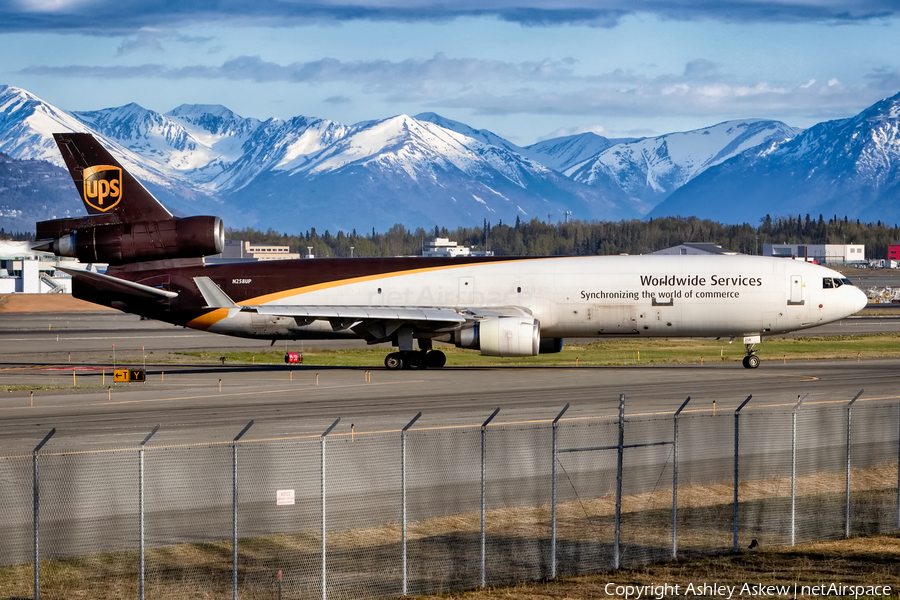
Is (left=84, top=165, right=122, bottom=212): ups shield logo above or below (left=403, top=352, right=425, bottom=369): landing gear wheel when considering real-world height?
above

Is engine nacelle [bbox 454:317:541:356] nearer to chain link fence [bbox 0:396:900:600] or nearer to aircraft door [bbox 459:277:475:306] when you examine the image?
aircraft door [bbox 459:277:475:306]

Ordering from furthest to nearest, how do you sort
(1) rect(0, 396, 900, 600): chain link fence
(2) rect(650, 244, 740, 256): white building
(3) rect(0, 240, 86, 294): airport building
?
(2) rect(650, 244, 740, 256): white building, (3) rect(0, 240, 86, 294): airport building, (1) rect(0, 396, 900, 600): chain link fence

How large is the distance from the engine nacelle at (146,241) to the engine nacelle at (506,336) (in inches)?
520

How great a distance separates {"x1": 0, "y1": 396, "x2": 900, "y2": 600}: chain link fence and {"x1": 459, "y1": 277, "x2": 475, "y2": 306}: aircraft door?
68.9 ft

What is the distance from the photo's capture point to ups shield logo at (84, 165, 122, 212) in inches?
2031

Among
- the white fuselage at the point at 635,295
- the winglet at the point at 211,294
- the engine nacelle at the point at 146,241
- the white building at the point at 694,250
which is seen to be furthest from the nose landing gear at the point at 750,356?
the white building at the point at 694,250

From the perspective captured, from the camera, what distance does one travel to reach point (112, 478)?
24.9m

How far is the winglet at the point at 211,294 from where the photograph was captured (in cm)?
4688

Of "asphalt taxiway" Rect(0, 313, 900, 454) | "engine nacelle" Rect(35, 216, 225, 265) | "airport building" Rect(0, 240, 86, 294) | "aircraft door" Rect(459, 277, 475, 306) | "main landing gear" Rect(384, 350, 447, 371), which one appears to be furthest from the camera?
"airport building" Rect(0, 240, 86, 294)

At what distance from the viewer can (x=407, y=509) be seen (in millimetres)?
21797

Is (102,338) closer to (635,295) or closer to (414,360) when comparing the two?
(414,360)

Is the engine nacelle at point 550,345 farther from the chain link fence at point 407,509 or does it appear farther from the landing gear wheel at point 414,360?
the chain link fence at point 407,509

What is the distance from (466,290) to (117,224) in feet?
56.4

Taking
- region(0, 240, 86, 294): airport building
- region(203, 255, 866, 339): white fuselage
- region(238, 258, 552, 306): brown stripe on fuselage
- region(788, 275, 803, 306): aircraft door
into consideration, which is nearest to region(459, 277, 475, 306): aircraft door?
region(203, 255, 866, 339): white fuselage
